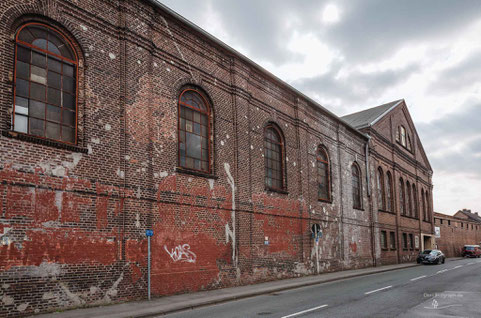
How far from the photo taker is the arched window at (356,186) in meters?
28.3

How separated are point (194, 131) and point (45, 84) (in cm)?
564

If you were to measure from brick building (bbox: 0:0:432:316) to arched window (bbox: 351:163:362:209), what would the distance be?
6654 millimetres

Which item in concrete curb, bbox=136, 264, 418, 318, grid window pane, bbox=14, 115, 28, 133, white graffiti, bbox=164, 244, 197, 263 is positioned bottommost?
concrete curb, bbox=136, 264, 418, 318

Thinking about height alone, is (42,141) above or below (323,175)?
below

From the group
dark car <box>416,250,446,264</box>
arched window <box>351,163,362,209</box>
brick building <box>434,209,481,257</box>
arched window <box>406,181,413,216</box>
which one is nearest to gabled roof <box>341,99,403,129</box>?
arched window <box>351,163,362,209</box>

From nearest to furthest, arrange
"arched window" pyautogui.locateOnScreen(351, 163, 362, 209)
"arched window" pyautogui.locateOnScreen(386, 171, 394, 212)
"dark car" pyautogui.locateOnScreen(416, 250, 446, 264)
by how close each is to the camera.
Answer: "arched window" pyautogui.locateOnScreen(351, 163, 362, 209)
"dark car" pyautogui.locateOnScreen(416, 250, 446, 264)
"arched window" pyautogui.locateOnScreen(386, 171, 394, 212)

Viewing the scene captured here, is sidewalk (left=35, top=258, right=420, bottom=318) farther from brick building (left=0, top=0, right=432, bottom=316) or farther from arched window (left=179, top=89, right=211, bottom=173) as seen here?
arched window (left=179, top=89, right=211, bottom=173)

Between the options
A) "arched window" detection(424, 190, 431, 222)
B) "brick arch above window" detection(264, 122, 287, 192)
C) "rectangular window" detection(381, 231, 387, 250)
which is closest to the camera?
"brick arch above window" detection(264, 122, 287, 192)

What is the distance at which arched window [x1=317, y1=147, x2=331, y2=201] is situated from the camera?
78.6 feet

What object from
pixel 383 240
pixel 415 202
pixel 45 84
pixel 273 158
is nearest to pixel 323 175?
pixel 273 158

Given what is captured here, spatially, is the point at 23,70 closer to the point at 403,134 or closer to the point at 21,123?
the point at 21,123

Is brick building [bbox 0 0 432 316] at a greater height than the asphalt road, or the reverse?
brick building [bbox 0 0 432 316]

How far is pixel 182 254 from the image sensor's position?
13.7 meters

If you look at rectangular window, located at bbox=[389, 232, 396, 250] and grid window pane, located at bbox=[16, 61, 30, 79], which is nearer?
grid window pane, located at bbox=[16, 61, 30, 79]
